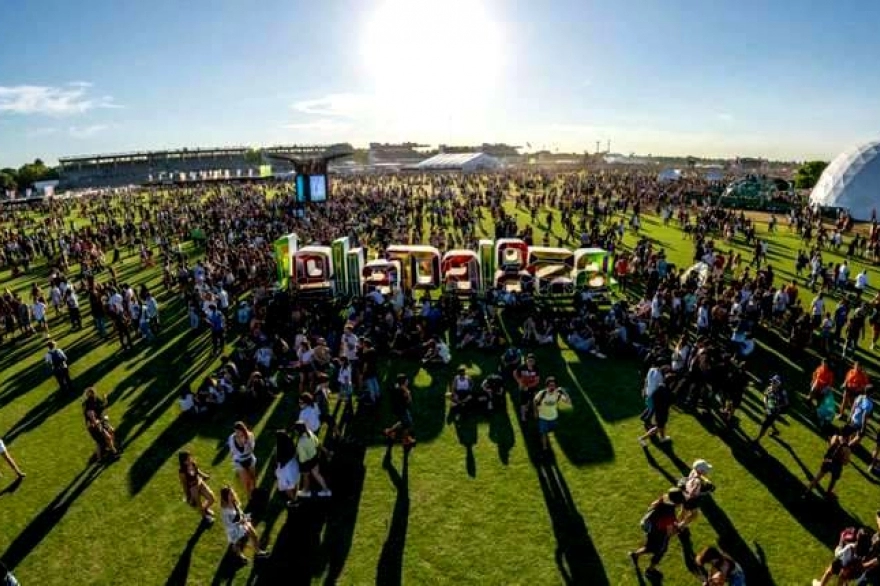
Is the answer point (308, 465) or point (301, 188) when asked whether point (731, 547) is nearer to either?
point (308, 465)

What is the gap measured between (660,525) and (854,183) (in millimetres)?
46017

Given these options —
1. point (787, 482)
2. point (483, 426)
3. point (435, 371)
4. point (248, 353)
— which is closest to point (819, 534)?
point (787, 482)

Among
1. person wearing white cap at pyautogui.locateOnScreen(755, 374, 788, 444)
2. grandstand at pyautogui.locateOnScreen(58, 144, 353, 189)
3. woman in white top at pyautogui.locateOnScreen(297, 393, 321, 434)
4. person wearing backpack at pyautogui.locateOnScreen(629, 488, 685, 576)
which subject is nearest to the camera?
person wearing backpack at pyautogui.locateOnScreen(629, 488, 685, 576)

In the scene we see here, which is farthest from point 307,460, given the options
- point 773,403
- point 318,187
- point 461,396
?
point 318,187

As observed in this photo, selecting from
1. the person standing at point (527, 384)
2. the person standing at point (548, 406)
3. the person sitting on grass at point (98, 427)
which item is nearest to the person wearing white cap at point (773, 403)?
the person standing at point (548, 406)

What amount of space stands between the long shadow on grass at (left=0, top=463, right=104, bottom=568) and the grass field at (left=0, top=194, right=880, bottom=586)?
3cm

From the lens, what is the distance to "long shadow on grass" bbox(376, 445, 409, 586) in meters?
7.30

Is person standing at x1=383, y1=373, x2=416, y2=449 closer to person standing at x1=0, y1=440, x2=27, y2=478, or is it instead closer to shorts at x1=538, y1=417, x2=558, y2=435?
shorts at x1=538, y1=417, x2=558, y2=435

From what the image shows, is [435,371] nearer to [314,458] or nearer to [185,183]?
[314,458]

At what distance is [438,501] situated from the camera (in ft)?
28.9

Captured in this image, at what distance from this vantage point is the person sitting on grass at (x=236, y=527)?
7.32 metres

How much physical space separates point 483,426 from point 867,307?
12.7m

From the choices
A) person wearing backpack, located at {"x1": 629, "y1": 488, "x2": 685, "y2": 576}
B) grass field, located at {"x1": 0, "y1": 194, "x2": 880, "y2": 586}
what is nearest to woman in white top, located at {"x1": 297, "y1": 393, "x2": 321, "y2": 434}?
grass field, located at {"x1": 0, "y1": 194, "x2": 880, "y2": 586}

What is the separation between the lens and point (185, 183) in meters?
78.4
